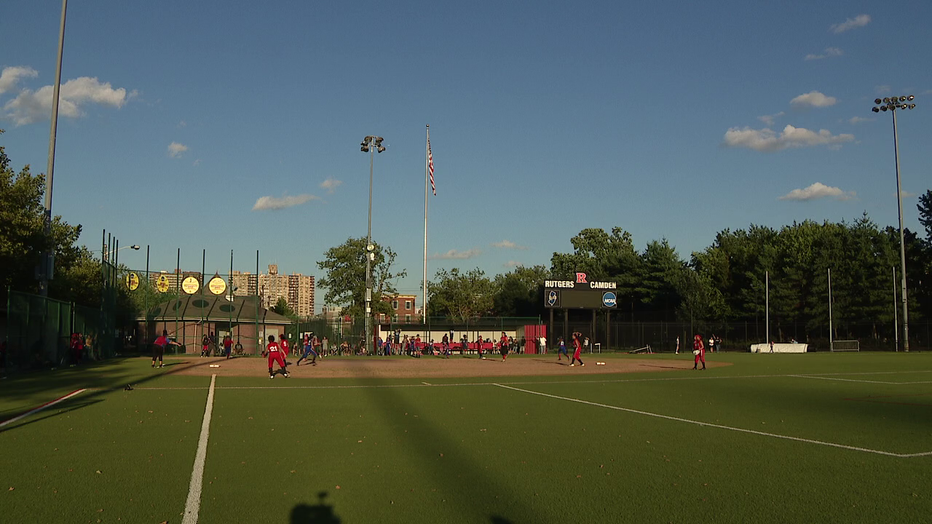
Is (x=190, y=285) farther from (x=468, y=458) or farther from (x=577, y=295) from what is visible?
(x=468, y=458)

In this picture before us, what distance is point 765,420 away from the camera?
14133mm

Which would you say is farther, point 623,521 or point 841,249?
point 841,249

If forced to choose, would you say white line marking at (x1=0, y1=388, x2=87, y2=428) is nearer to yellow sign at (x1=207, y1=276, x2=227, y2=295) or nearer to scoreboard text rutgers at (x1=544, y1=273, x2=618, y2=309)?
yellow sign at (x1=207, y1=276, x2=227, y2=295)

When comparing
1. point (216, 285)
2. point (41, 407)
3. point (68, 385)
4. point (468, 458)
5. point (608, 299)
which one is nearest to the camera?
point (468, 458)

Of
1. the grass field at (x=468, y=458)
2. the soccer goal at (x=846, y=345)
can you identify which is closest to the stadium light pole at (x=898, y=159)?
the soccer goal at (x=846, y=345)

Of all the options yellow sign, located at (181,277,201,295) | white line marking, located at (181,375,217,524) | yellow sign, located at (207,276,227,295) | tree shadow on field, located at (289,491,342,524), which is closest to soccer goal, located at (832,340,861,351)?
yellow sign, located at (207,276,227,295)

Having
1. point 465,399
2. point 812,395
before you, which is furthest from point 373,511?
point 812,395

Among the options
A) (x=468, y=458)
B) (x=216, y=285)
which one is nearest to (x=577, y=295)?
(x=216, y=285)

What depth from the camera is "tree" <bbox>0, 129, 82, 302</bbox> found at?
29719mm

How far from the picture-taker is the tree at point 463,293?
360 feet

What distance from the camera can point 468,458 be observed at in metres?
9.85

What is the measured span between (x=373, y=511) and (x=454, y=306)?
340 ft

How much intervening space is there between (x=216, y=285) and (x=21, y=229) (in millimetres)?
17785

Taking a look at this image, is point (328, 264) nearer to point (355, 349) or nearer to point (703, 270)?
point (355, 349)
